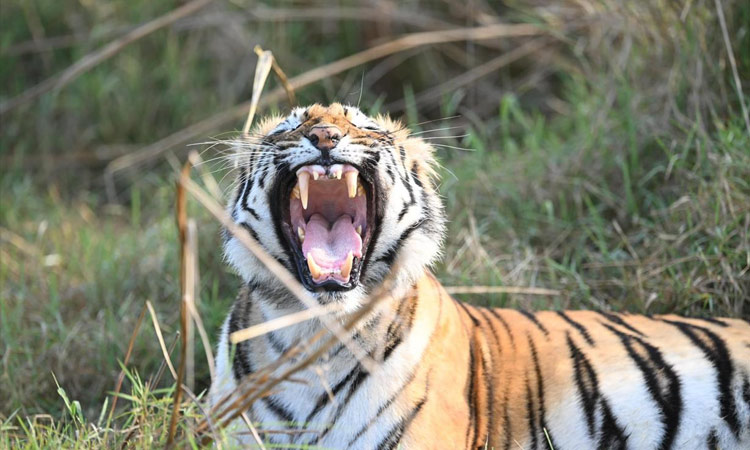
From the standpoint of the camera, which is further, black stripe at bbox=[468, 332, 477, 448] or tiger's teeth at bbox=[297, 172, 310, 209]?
black stripe at bbox=[468, 332, 477, 448]

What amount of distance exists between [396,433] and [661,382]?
79 centimetres

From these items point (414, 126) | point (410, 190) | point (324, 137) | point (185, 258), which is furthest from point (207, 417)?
point (414, 126)

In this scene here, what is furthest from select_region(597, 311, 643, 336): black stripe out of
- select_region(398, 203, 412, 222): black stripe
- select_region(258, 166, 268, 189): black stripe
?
select_region(258, 166, 268, 189): black stripe

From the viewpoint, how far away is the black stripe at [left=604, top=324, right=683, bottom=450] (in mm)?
2484

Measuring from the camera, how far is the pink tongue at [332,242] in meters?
2.28

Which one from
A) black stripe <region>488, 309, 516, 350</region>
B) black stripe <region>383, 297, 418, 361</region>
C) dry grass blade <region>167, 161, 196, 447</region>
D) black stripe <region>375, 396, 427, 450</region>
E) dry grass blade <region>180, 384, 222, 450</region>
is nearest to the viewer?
dry grass blade <region>167, 161, 196, 447</region>

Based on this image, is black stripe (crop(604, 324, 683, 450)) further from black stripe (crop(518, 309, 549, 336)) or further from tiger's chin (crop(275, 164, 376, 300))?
tiger's chin (crop(275, 164, 376, 300))

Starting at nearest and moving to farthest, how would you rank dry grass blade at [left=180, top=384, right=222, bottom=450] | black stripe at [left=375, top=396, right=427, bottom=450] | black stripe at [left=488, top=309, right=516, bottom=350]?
dry grass blade at [left=180, top=384, right=222, bottom=450] → black stripe at [left=375, top=396, right=427, bottom=450] → black stripe at [left=488, top=309, right=516, bottom=350]

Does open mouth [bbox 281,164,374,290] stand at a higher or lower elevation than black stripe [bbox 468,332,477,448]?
higher

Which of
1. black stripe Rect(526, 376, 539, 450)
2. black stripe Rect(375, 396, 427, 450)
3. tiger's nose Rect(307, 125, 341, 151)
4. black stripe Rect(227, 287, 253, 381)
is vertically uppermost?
tiger's nose Rect(307, 125, 341, 151)

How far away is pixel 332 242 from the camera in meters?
2.35

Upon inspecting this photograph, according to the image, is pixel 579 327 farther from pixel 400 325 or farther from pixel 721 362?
pixel 400 325

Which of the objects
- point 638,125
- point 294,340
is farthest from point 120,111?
point 294,340

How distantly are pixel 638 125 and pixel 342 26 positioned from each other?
90.7 inches
